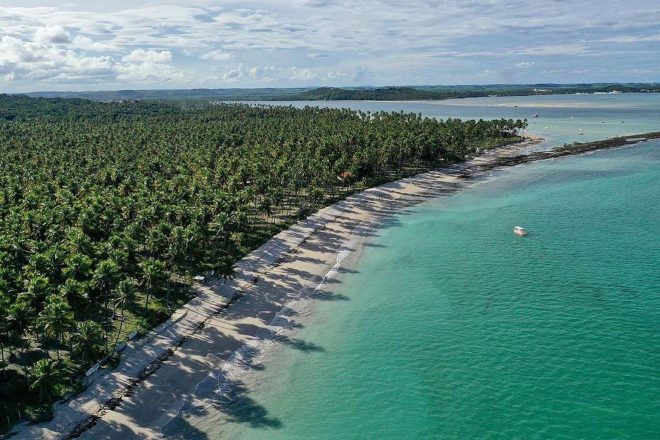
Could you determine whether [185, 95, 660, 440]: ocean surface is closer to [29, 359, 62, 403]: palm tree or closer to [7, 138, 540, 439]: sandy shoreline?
[7, 138, 540, 439]: sandy shoreline

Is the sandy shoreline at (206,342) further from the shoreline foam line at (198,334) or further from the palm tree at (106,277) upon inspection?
the palm tree at (106,277)

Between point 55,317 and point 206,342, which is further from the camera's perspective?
point 206,342

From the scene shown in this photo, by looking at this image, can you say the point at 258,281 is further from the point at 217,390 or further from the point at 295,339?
the point at 217,390

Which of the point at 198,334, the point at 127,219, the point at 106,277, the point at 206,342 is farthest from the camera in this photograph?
the point at 127,219

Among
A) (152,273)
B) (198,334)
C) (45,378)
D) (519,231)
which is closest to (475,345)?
(198,334)

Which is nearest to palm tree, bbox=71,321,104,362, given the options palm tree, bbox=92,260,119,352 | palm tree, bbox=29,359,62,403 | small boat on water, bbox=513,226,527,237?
palm tree, bbox=92,260,119,352

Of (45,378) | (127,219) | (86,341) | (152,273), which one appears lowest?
(45,378)

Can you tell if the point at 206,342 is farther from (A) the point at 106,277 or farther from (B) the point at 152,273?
(A) the point at 106,277

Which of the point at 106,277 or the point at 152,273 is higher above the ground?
the point at 106,277

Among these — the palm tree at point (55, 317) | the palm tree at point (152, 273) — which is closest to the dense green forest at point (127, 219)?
the palm tree at point (55, 317)
